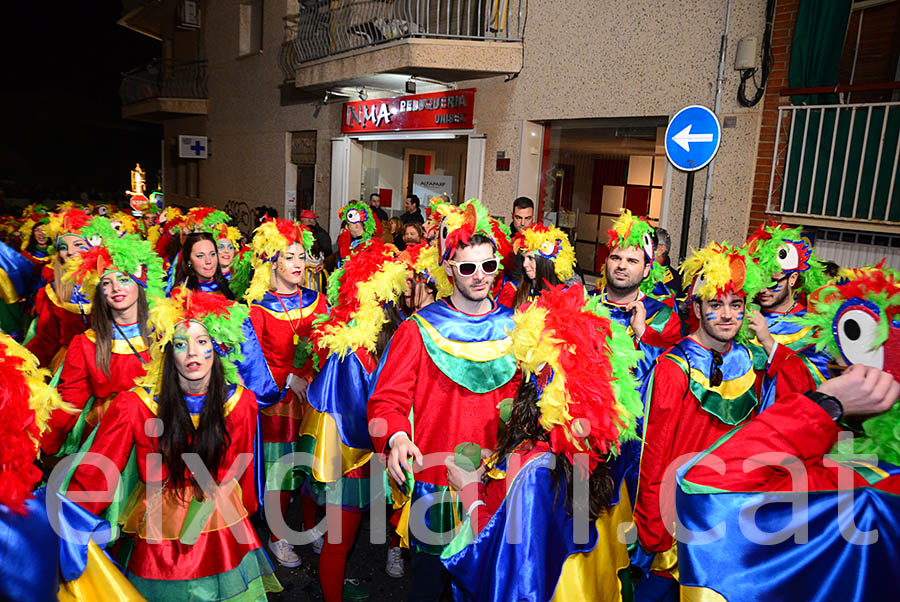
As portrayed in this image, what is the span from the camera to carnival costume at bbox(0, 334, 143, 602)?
197 cm

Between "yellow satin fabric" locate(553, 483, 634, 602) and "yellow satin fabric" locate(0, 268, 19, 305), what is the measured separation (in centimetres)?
618

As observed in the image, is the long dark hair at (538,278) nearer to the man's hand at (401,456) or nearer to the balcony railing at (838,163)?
the man's hand at (401,456)

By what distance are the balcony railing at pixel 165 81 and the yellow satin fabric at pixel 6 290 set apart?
16.5 meters

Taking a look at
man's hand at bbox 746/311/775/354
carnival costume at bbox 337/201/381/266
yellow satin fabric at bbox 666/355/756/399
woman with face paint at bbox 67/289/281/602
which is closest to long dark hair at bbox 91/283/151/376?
woman with face paint at bbox 67/289/281/602

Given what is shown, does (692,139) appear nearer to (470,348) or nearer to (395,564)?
(470,348)

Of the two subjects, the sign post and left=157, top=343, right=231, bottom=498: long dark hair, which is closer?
left=157, top=343, right=231, bottom=498: long dark hair

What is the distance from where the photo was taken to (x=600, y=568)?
247cm

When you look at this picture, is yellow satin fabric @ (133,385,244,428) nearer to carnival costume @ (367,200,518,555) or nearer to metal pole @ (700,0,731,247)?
carnival costume @ (367,200,518,555)

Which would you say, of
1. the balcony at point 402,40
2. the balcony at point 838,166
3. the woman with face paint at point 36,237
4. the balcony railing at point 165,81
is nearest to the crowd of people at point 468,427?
the balcony at point 838,166

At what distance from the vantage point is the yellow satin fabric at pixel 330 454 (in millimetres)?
3707

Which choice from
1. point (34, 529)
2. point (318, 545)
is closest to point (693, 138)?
point (318, 545)

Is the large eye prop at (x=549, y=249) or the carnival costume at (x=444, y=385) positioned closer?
the carnival costume at (x=444, y=385)

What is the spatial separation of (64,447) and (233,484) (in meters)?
1.57

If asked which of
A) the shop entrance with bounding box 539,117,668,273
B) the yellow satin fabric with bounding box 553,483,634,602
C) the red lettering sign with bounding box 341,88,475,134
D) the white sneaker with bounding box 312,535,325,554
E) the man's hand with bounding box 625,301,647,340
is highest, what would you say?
the red lettering sign with bounding box 341,88,475,134
